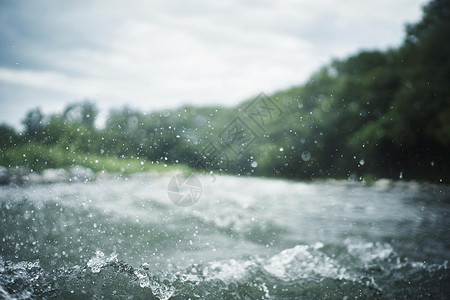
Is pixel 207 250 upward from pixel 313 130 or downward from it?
downward

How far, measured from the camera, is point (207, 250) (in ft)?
12.3

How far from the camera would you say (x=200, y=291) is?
2.87m

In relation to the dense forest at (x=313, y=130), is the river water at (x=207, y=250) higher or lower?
lower

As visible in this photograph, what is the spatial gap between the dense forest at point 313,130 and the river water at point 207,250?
96cm

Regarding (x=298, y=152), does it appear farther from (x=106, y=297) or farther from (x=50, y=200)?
(x=106, y=297)

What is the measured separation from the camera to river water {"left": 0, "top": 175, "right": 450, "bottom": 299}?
2918 mm

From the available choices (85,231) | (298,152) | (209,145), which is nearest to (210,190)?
(209,145)

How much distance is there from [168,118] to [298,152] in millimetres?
19649

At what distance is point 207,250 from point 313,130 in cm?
2203

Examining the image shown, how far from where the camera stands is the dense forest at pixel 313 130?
4.96 m

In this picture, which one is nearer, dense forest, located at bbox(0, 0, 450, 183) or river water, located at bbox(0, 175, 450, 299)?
river water, located at bbox(0, 175, 450, 299)

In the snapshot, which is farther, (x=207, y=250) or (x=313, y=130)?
(x=313, y=130)

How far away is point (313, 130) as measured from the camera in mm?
24250

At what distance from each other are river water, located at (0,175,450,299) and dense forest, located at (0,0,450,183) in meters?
0.96
